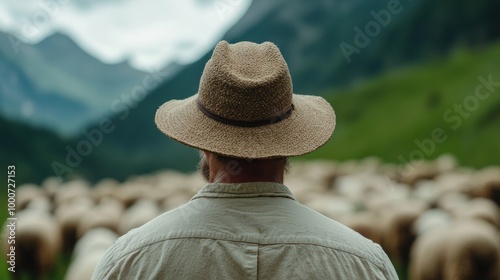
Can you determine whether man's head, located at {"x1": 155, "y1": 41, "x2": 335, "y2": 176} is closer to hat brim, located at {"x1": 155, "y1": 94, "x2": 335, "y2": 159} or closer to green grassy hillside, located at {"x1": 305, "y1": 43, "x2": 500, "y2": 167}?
hat brim, located at {"x1": 155, "y1": 94, "x2": 335, "y2": 159}

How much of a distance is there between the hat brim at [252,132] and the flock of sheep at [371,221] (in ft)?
12.9

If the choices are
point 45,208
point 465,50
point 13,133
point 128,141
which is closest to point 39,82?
point 13,133

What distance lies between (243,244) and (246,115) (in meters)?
0.41

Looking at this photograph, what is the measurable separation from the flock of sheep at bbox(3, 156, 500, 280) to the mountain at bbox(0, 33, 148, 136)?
5500 millimetres

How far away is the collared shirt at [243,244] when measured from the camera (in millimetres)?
1875

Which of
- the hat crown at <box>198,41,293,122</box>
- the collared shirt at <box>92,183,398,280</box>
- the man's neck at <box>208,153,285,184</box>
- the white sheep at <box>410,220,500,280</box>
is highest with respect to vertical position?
Result: the hat crown at <box>198,41,293,122</box>

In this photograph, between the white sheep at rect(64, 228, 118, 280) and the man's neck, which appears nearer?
the man's neck

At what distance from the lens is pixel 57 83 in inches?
949

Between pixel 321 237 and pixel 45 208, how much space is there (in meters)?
11.2

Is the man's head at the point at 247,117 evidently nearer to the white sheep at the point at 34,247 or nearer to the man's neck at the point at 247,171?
the man's neck at the point at 247,171

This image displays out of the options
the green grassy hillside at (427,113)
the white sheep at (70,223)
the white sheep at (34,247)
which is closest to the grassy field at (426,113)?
the green grassy hillside at (427,113)

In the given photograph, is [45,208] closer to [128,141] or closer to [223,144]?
[223,144]

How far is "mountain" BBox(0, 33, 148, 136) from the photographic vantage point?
20.3 m

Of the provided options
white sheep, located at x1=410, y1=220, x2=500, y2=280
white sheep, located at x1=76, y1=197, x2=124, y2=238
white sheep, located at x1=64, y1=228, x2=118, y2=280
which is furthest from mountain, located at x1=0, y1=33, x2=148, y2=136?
white sheep, located at x1=410, y1=220, x2=500, y2=280
